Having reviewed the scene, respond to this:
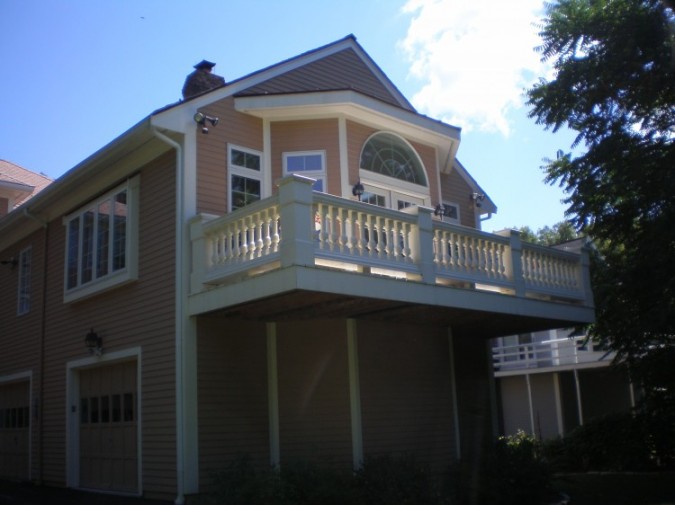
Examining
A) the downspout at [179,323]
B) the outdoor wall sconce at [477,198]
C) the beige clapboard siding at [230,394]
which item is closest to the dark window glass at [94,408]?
the downspout at [179,323]

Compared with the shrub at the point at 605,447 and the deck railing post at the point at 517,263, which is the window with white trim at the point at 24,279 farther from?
the shrub at the point at 605,447

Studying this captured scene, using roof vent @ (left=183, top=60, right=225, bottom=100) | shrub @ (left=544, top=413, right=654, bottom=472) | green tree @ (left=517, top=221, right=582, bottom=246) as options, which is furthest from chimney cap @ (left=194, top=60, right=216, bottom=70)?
green tree @ (left=517, top=221, right=582, bottom=246)

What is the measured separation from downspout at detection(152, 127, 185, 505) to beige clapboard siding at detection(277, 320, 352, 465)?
160 cm

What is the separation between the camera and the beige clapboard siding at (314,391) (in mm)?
12039

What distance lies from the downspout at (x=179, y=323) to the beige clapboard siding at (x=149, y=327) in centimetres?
22

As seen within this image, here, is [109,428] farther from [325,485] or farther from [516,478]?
[516,478]

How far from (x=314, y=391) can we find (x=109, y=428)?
3755 mm

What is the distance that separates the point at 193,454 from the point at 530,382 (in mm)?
16847

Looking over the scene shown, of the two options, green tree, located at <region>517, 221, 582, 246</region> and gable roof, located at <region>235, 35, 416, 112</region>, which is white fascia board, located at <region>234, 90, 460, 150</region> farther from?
green tree, located at <region>517, 221, 582, 246</region>

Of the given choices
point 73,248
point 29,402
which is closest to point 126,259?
point 73,248

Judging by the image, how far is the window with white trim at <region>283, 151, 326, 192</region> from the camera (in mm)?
13109

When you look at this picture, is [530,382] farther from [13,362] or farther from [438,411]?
[13,362]

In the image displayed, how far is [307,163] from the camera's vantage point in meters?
13.2

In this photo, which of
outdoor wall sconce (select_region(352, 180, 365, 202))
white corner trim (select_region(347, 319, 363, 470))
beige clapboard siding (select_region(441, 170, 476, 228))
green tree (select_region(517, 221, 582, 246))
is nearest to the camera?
white corner trim (select_region(347, 319, 363, 470))
